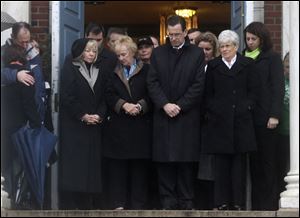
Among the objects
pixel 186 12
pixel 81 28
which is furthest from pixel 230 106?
pixel 186 12

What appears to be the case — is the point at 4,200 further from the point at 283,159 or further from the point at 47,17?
the point at 47,17

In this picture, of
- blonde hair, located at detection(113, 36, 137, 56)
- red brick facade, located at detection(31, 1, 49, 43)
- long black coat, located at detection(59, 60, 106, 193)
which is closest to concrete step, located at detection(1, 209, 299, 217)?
long black coat, located at detection(59, 60, 106, 193)

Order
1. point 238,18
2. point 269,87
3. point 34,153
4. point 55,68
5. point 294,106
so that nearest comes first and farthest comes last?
point 294,106, point 269,87, point 34,153, point 55,68, point 238,18

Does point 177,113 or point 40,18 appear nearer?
point 177,113

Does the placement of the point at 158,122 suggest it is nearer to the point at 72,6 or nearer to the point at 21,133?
the point at 21,133

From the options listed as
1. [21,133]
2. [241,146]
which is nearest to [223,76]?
[241,146]

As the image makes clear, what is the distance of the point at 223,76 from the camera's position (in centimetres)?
1061

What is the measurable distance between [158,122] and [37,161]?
1343mm

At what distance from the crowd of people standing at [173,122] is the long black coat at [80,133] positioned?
1cm

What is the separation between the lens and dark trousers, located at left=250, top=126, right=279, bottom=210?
34.9 feet

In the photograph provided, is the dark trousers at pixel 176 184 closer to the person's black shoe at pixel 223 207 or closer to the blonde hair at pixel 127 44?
the person's black shoe at pixel 223 207

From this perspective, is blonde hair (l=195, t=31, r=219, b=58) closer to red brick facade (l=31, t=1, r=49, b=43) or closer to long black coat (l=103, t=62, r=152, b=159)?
long black coat (l=103, t=62, r=152, b=159)

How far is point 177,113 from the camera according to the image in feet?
34.4

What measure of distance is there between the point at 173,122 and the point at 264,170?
41.6 inches
